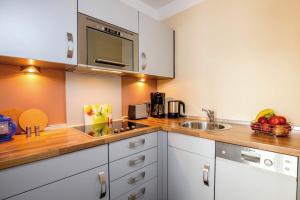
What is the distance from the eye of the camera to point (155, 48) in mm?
1780

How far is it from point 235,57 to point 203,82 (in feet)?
1.33

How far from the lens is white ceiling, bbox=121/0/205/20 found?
1.94 metres

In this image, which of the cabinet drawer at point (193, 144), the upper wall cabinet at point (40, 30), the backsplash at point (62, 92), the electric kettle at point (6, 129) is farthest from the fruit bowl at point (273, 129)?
the electric kettle at point (6, 129)

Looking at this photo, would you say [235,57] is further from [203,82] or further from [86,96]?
[86,96]

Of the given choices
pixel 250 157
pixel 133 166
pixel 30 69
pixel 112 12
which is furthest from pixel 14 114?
pixel 250 157

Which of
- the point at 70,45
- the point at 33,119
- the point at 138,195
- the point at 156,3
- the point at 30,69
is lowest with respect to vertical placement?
the point at 138,195

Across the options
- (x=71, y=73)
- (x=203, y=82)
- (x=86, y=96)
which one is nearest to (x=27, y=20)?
(x=71, y=73)

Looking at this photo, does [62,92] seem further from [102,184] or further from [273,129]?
[273,129]

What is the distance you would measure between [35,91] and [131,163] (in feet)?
3.11

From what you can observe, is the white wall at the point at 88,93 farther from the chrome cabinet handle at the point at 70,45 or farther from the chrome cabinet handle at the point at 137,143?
the chrome cabinet handle at the point at 137,143

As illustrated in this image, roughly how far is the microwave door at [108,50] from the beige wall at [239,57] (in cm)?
79

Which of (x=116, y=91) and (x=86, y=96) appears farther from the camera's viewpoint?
(x=116, y=91)

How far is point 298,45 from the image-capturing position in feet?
4.08

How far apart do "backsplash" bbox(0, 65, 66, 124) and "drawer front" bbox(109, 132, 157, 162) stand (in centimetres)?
60
